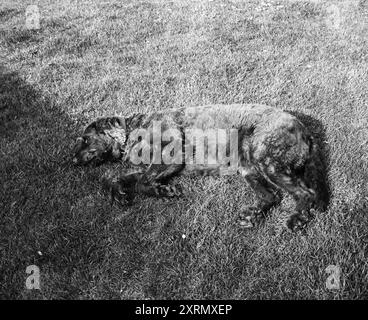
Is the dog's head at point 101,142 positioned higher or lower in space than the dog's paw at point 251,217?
higher

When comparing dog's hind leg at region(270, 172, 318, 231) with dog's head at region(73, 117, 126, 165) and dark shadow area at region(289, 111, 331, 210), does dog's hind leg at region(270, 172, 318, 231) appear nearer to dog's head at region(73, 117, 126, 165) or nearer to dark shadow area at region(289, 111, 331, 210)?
dark shadow area at region(289, 111, 331, 210)

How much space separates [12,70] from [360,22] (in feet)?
26.0

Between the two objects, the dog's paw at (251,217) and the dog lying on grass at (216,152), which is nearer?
the dog's paw at (251,217)

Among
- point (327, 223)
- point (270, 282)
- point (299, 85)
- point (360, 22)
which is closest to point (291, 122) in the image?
point (327, 223)

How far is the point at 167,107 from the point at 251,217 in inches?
116

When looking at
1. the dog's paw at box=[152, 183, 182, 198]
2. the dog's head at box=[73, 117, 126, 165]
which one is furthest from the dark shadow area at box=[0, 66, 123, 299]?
the dog's paw at box=[152, 183, 182, 198]

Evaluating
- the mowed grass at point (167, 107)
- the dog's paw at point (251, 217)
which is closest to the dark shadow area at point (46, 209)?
the mowed grass at point (167, 107)

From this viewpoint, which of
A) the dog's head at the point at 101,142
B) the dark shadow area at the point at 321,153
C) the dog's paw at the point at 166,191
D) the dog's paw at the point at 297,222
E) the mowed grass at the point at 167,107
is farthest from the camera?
the dog's head at the point at 101,142

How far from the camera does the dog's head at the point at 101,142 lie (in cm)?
549

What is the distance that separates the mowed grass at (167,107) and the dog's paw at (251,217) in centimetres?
10

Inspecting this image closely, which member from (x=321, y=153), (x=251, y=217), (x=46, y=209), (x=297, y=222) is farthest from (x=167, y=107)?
(x=297, y=222)

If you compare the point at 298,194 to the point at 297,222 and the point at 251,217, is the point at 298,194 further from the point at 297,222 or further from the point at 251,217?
the point at 251,217

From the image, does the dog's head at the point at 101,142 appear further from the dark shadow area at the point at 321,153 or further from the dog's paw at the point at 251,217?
the dark shadow area at the point at 321,153
